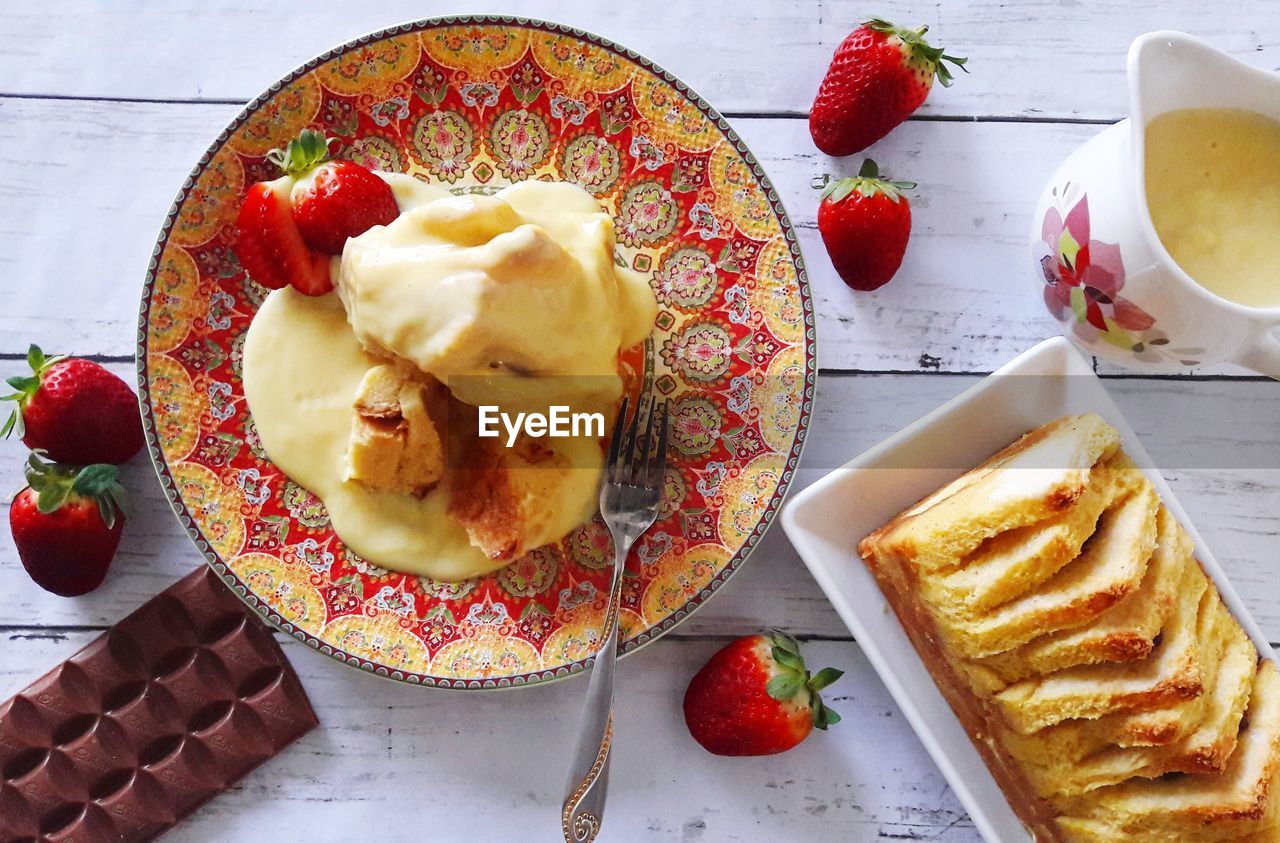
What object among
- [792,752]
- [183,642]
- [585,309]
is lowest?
[792,752]

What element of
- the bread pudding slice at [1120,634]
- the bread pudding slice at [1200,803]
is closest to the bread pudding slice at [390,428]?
the bread pudding slice at [1120,634]

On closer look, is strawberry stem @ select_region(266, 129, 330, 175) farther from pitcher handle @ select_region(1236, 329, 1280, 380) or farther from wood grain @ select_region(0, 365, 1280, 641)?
pitcher handle @ select_region(1236, 329, 1280, 380)

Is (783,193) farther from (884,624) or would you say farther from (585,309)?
(884,624)

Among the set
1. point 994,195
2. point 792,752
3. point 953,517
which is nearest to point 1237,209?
point 994,195

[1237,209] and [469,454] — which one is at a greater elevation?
[1237,209]

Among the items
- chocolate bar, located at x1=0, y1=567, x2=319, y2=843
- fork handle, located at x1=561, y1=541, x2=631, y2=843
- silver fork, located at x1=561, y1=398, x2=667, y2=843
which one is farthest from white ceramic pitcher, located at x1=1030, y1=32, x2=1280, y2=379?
chocolate bar, located at x1=0, y1=567, x2=319, y2=843
